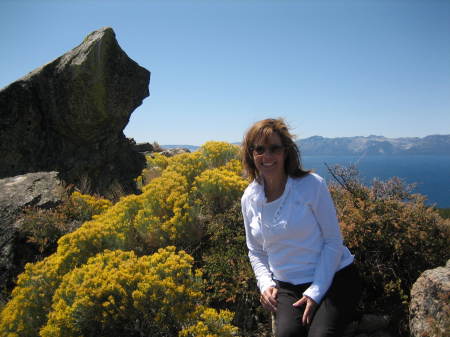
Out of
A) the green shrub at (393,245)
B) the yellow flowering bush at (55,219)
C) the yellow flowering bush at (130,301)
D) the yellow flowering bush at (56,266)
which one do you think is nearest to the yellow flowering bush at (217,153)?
the yellow flowering bush at (56,266)

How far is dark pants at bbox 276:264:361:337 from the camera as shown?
80.6 inches

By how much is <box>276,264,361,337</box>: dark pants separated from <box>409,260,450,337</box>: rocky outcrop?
67cm

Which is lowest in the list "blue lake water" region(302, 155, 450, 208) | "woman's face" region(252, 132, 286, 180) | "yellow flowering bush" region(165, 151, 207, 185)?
"blue lake water" region(302, 155, 450, 208)

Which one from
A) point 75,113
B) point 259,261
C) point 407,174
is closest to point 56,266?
point 259,261

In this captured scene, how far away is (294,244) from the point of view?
7.67 ft

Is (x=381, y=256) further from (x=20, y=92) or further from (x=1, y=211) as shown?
(x=20, y=92)

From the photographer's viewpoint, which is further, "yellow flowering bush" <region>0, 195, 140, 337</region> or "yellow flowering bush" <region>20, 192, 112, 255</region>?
"yellow flowering bush" <region>20, 192, 112, 255</region>

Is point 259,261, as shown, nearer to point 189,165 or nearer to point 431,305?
point 431,305

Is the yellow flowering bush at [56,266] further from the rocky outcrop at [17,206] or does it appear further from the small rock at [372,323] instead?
the small rock at [372,323]

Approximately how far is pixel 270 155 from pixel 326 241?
0.86 meters

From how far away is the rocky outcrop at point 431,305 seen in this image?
7.40ft

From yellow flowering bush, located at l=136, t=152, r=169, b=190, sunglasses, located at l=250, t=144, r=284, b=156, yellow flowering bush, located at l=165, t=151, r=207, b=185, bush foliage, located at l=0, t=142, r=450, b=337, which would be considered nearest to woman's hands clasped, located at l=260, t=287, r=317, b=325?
bush foliage, located at l=0, t=142, r=450, b=337

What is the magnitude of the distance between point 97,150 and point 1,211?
5.06m

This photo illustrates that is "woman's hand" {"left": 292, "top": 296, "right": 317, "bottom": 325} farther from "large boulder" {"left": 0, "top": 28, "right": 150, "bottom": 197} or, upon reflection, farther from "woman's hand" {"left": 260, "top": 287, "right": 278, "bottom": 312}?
"large boulder" {"left": 0, "top": 28, "right": 150, "bottom": 197}
